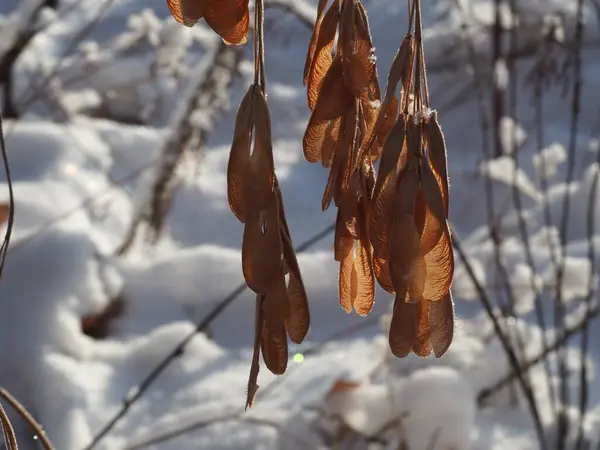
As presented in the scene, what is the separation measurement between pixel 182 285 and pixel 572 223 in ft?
3.19

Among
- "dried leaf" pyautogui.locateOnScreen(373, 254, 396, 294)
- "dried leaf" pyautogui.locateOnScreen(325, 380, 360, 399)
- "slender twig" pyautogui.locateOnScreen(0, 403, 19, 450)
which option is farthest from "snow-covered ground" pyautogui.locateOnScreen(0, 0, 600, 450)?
"dried leaf" pyautogui.locateOnScreen(373, 254, 396, 294)

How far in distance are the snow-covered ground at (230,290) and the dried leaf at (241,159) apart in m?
0.49

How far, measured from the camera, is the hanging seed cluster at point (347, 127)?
370 mm

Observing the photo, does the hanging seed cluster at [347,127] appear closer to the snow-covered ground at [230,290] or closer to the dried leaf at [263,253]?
the dried leaf at [263,253]

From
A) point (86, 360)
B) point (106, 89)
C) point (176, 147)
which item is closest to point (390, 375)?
point (86, 360)

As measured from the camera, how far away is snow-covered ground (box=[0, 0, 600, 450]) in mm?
1165

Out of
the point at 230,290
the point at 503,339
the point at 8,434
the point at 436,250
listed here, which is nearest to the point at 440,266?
the point at 436,250

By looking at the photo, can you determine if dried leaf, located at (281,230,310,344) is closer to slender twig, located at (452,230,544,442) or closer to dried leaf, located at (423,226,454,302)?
dried leaf, located at (423,226,454,302)

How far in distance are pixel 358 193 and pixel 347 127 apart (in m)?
0.03

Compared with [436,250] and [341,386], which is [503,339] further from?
[436,250]

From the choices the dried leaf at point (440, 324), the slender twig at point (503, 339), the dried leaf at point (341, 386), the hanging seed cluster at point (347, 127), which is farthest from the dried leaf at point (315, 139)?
the dried leaf at point (341, 386)

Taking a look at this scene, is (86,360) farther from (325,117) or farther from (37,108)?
(37,108)


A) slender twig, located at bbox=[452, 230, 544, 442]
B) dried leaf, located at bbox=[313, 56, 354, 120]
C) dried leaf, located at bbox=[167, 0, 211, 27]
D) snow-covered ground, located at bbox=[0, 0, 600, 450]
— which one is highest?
dried leaf, located at bbox=[167, 0, 211, 27]

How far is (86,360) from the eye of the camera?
1396mm
